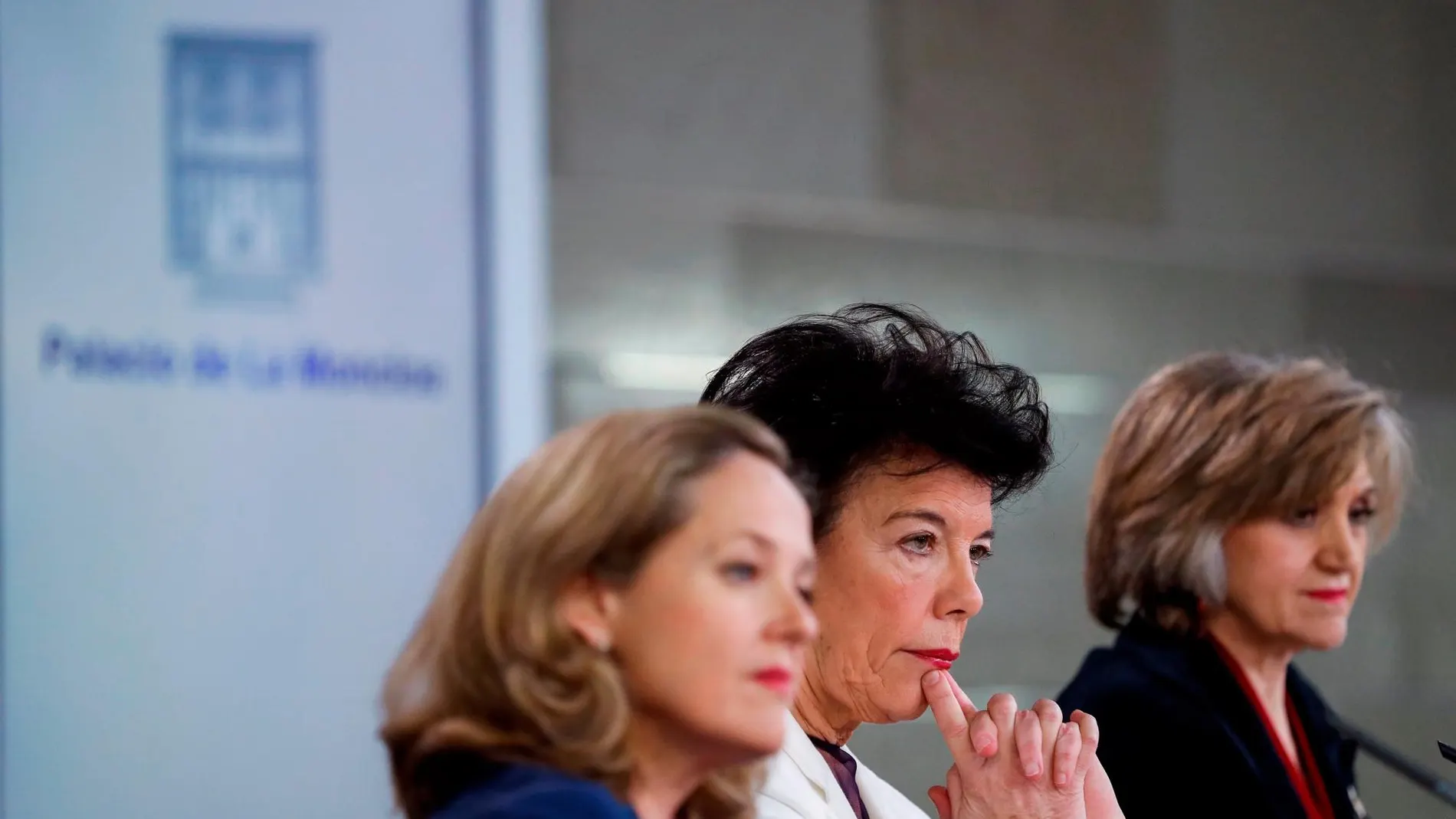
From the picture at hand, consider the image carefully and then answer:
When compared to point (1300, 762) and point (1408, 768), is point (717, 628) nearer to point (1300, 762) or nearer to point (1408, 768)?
point (1408, 768)

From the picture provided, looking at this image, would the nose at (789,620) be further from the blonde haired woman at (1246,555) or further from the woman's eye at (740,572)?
the blonde haired woman at (1246,555)

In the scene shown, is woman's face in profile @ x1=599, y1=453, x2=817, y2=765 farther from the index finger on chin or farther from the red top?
the red top

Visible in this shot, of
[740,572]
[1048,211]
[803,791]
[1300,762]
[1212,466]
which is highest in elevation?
[1048,211]

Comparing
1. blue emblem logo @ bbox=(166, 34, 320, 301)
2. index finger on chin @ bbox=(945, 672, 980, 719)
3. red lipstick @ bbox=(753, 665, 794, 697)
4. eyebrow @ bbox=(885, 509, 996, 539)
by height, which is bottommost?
index finger on chin @ bbox=(945, 672, 980, 719)

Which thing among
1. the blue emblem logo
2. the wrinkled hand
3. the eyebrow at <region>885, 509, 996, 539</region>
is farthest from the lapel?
the blue emblem logo

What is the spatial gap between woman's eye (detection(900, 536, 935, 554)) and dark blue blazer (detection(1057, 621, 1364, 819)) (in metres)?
0.60

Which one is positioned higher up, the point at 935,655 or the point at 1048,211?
the point at 1048,211

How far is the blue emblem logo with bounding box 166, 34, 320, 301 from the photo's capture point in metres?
2.74

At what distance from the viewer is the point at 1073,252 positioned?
4.16 metres

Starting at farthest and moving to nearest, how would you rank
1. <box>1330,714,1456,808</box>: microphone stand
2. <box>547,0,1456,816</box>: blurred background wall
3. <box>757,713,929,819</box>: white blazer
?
1. <box>547,0,1456,816</box>: blurred background wall
2. <box>1330,714,1456,808</box>: microphone stand
3. <box>757,713,929,819</box>: white blazer

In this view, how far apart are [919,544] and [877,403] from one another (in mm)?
160

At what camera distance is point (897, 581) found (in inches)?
67.4

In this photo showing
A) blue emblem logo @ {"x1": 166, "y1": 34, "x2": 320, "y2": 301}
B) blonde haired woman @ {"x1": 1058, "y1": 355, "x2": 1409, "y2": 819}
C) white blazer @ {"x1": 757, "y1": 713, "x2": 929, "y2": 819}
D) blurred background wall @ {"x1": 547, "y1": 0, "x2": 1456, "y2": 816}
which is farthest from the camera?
blurred background wall @ {"x1": 547, "y1": 0, "x2": 1456, "y2": 816}

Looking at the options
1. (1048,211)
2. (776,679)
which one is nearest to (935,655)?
(776,679)
